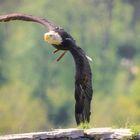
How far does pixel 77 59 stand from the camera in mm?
14406

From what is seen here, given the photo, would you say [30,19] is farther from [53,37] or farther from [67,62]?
[67,62]

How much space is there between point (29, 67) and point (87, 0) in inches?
439

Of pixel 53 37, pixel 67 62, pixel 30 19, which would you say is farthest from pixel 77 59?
pixel 67 62

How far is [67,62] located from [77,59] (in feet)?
198

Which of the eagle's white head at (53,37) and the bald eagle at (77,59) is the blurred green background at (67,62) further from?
the eagle's white head at (53,37)

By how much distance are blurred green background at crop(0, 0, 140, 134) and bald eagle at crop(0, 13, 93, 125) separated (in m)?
34.7

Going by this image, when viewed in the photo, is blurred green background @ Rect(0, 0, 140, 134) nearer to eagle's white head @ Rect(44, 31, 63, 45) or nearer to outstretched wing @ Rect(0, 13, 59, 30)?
outstretched wing @ Rect(0, 13, 59, 30)

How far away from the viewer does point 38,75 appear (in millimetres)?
75062

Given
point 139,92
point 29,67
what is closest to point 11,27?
point 29,67

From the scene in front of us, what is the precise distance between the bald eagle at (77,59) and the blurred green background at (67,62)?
114ft

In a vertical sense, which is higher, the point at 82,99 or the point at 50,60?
the point at 50,60

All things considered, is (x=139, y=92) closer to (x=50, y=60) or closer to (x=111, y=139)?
(x=50, y=60)

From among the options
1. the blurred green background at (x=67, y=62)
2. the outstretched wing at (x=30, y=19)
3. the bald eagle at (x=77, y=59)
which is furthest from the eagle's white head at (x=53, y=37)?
the blurred green background at (x=67, y=62)

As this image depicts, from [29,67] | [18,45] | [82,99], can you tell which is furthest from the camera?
[18,45]
